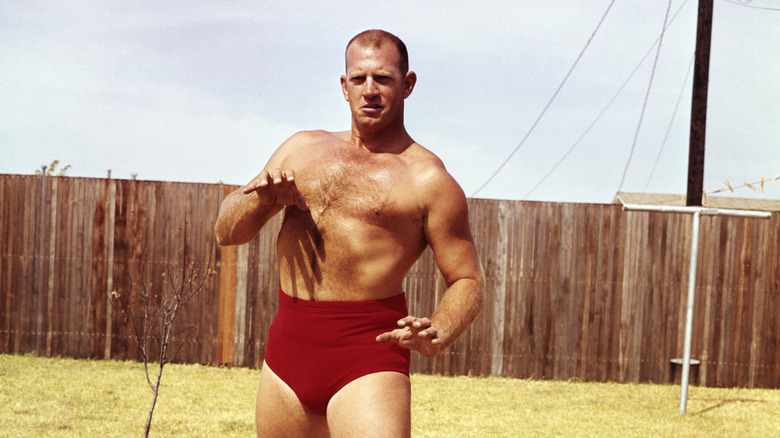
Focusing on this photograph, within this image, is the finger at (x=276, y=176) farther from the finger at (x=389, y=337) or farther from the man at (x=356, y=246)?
the finger at (x=389, y=337)

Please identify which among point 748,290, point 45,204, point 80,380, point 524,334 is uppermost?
point 45,204

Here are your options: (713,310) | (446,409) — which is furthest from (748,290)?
(446,409)

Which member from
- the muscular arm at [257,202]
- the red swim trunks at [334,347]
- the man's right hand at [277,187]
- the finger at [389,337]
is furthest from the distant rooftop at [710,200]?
the finger at [389,337]

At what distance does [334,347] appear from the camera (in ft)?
7.86

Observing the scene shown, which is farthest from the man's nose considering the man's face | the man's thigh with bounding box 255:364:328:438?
the man's thigh with bounding box 255:364:328:438

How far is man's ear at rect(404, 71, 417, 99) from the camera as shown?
2518 millimetres

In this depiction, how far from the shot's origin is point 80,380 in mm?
8453

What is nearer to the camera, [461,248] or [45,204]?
[461,248]

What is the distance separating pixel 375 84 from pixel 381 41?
0.55ft

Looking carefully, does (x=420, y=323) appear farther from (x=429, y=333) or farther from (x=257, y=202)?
(x=257, y=202)

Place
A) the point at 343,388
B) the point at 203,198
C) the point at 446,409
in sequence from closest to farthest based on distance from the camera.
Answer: the point at 343,388, the point at 446,409, the point at 203,198

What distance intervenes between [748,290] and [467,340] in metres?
3.84

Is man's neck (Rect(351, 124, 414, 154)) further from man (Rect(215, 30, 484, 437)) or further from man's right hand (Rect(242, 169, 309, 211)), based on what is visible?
man's right hand (Rect(242, 169, 309, 211))

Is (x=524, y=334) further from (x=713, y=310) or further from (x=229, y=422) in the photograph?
(x=229, y=422)
